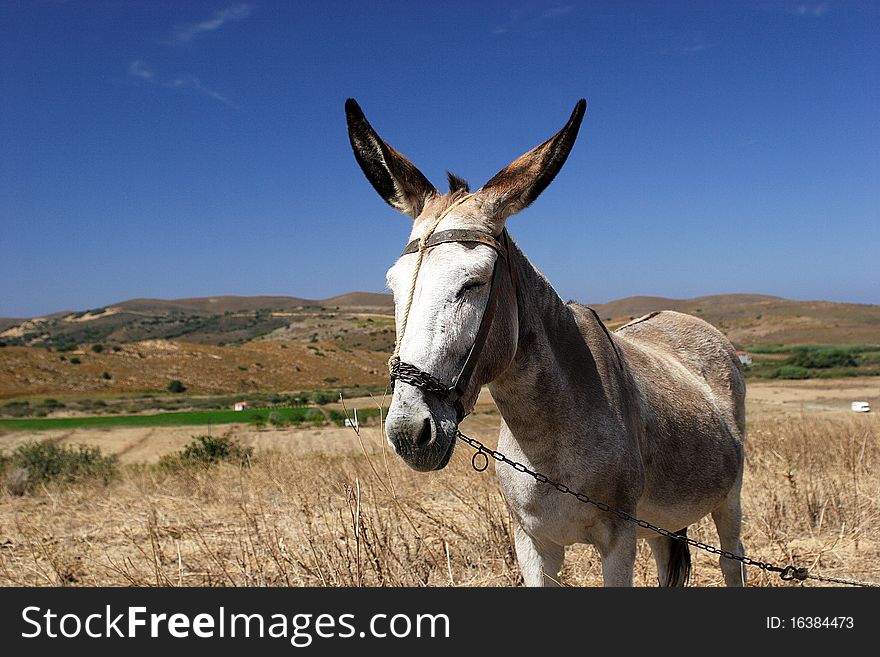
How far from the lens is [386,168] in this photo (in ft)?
9.51

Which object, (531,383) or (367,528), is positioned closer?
(531,383)

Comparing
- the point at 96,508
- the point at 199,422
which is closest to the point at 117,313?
the point at 199,422

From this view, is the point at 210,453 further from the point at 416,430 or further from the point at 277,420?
the point at 277,420

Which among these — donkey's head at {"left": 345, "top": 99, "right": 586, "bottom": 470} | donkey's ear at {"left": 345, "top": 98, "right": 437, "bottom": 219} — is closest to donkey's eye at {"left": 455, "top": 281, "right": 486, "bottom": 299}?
donkey's head at {"left": 345, "top": 99, "right": 586, "bottom": 470}

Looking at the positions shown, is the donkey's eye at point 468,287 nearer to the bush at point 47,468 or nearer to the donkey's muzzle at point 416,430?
the donkey's muzzle at point 416,430

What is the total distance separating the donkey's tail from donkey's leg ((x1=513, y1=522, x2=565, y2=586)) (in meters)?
1.59

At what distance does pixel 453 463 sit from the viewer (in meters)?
8.66

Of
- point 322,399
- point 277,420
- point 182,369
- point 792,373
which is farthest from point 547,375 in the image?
point 182,369

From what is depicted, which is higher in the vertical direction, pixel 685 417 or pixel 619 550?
pixel 685 417

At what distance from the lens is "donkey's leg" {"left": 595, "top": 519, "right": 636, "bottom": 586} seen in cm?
283

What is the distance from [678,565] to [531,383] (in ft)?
8.55

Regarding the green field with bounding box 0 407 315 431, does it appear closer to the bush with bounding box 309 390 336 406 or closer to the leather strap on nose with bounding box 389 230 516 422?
the bush with bounding box 309 390 336 406

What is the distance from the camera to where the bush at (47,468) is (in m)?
12.6
